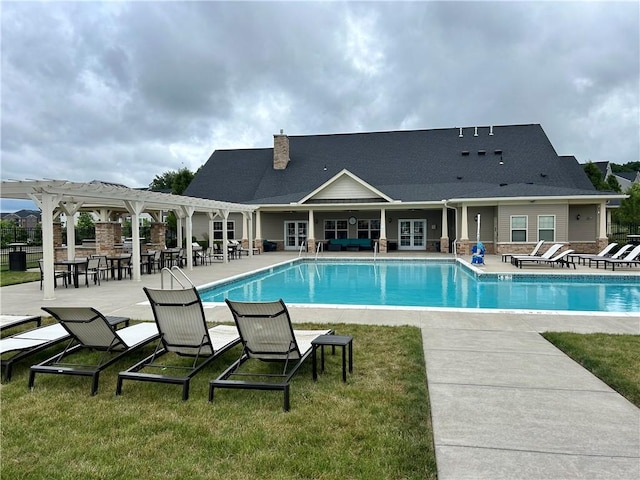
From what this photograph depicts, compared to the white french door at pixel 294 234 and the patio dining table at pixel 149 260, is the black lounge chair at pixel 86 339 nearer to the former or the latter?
the patio dining table at pixel 149 260

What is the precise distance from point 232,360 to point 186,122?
3705 centimetres

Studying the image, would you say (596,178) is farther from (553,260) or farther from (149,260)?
(149,260)

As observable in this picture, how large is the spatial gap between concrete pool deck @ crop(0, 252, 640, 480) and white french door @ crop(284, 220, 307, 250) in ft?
67.8

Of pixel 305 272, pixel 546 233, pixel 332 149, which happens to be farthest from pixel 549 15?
pixel 332 149

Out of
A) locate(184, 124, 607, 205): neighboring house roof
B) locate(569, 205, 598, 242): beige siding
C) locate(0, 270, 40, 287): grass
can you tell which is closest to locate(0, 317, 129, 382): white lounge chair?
locate(0, 270, 40, 287): grass

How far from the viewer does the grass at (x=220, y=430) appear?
3119 mm

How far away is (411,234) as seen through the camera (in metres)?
28.0

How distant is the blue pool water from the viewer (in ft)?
37.4

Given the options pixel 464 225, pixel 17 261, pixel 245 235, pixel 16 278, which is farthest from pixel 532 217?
pixel 17 261

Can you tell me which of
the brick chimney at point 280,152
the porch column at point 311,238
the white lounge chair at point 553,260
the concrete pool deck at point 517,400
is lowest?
the concrete pool deck at point 517,400

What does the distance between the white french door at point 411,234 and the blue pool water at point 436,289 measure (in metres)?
9.03

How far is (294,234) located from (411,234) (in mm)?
7496

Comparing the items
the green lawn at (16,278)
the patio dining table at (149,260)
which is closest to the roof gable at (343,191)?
the patio dining table at (149,260)

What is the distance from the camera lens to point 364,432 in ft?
11.9
